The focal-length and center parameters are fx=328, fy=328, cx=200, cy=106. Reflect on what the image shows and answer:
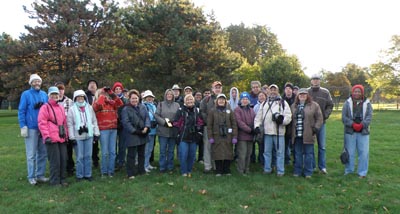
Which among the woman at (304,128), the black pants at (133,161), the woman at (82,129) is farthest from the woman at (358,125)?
the woman at (82,129)

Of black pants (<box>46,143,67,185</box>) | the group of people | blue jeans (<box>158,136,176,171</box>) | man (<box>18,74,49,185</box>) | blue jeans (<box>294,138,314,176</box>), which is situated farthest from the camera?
blue jeans (<box>158,136,176,171</box>)

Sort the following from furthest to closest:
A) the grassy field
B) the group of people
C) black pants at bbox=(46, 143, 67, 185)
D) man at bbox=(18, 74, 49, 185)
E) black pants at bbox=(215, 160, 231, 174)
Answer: black pants at bbox=(215, 160, 231, 174) < the group of people < man at bbox=(18, 74, 49, 185) < black pants at bbox=(46, 143, 67, 185) < the grassy field

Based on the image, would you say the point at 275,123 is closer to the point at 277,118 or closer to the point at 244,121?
the point at 277,118

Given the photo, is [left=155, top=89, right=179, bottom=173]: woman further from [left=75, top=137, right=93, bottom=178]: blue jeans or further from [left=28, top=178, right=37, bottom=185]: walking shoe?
[left=28, top=178, right=37, bottom=185]: walking shoe

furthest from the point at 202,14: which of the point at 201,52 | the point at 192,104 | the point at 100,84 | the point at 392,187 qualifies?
the point at 392,187

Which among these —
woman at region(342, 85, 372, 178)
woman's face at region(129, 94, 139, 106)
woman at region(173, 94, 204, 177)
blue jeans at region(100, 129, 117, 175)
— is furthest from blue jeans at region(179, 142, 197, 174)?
woman at region(342, 85, 372, 178)

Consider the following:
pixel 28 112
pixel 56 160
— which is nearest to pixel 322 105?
pixel 56 160

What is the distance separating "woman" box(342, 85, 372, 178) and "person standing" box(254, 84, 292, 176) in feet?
4.31

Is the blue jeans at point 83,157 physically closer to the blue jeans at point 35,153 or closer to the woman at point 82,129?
the woman at point 82,129

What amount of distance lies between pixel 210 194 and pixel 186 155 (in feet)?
4.92

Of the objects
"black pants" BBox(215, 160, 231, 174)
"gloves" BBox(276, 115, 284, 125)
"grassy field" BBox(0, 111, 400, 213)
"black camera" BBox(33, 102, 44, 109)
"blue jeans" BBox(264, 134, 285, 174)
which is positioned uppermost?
"black camera" BBox(33, 102, 44, 109)

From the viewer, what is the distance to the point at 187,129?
292 inches

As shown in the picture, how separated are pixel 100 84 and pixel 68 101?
54.8 feet

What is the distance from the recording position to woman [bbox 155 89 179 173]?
766 cm
